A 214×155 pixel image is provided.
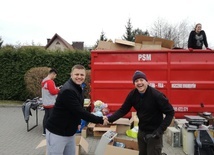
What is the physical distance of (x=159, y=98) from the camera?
3.33 meters

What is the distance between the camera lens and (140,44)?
696 cm

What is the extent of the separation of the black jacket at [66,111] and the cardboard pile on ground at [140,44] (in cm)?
372

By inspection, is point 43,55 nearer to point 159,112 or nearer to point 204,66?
point 204,66

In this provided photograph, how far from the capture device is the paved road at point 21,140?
5.45m

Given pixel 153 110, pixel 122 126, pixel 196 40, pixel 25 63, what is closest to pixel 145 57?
pixel 196 40

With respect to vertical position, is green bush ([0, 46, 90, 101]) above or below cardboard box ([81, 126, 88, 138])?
above

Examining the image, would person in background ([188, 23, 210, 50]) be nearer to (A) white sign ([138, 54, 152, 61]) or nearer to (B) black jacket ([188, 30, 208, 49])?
(B) black jacket ([188, 30, 208, 49])

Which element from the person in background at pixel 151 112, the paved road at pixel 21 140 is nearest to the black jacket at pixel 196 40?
the paved road at pixel 21 140

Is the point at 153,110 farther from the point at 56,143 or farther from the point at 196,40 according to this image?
the point at 196,40

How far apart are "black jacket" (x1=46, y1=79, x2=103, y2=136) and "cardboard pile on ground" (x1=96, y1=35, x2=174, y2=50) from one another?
12.2ft

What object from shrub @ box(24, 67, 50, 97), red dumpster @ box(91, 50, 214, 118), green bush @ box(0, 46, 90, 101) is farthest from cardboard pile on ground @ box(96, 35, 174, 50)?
green bush @ box(0, 46, 90, 101)

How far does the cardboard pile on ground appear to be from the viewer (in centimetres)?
682

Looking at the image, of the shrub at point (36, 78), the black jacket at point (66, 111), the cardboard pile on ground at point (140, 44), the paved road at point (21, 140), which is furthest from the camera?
the shrub at point (36, 78)

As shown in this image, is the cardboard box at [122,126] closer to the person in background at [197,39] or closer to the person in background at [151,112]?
the person in background at [197,39]
